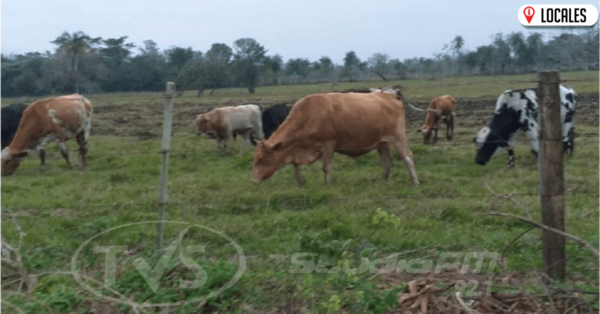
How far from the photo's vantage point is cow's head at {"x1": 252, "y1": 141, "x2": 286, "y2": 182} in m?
10.9

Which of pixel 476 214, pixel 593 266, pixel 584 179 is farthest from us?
pixel 584 179

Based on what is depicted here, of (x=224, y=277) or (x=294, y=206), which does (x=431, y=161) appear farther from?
(x=224, y=277)

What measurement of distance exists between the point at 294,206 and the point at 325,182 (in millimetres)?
2179

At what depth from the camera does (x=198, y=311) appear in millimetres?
4844

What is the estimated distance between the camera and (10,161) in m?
13.5

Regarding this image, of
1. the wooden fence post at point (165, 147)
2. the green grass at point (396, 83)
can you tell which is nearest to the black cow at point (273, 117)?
the green grass at point (396, 83)

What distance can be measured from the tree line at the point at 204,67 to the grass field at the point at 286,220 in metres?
2.45

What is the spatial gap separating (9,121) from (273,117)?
6896 millimetres

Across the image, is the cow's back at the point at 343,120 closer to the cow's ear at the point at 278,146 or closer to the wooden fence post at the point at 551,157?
the cow's ear at the point at 278,146

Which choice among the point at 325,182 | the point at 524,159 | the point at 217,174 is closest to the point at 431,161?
the point at 524,159

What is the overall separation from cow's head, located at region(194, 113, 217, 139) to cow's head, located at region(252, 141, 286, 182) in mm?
6406

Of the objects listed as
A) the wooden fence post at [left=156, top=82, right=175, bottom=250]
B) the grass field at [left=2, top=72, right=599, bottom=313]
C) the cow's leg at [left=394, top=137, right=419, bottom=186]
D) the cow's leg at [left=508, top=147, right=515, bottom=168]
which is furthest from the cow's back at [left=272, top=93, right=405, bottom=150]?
the wooden fence post at [left=156, top=82, right=175, bottom=250]

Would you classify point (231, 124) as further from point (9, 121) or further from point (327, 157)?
point (327, 157)

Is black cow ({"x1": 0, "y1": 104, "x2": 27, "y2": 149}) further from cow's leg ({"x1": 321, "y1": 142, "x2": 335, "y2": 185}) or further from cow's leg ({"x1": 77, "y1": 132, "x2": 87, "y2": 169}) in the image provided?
cow's leg ({"x1": 321, "y1": 142, "x2": 335, "y2": 185})
